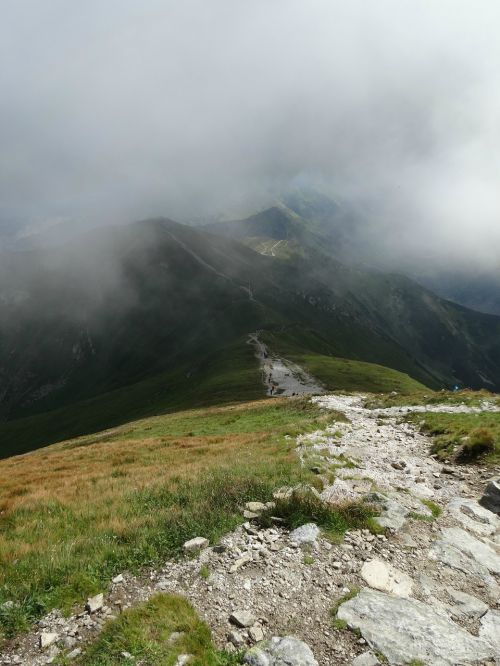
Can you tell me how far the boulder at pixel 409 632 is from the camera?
7.08m

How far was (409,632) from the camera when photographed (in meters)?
7.56

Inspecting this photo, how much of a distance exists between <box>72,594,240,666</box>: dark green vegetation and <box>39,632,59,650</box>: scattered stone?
0.83 metres

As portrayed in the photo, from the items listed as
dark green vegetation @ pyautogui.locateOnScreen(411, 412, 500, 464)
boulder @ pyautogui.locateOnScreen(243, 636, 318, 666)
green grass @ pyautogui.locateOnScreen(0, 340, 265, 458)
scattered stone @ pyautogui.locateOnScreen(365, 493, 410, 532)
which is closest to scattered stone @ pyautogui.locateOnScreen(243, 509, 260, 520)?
scattered stone @ pyautogui.locateOnScreen(365, 493, 410, 532)

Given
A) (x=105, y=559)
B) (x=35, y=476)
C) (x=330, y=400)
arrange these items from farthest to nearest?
(x=330, y=400) < (x=35, y=476) < (x=105, y=559)

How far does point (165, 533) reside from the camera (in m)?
10.7

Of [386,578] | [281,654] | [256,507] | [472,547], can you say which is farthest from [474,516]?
[281,654]

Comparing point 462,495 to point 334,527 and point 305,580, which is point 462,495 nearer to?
point 334,527

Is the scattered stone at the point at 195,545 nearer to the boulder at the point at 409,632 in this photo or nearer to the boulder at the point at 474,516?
the boulder at the point at 409,632

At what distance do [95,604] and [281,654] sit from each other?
12.6 feet

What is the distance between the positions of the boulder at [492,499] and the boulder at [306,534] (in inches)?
275

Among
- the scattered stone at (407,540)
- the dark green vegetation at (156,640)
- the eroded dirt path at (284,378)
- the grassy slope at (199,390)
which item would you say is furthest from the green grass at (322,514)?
the grassy slope at (199,390)

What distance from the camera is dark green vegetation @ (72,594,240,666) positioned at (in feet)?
22.0

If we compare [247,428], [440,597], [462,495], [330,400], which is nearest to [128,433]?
[247,428]

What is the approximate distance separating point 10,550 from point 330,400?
38.4m
